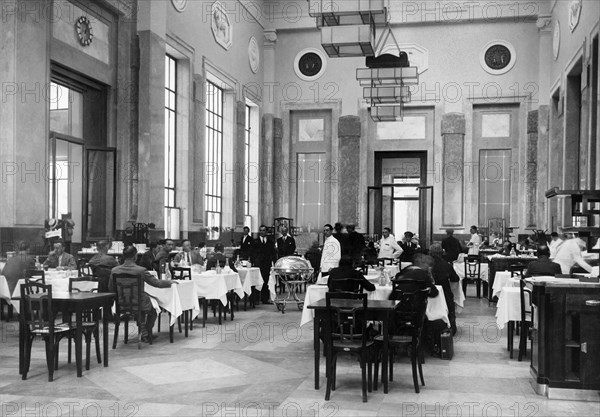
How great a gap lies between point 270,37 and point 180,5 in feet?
25.2

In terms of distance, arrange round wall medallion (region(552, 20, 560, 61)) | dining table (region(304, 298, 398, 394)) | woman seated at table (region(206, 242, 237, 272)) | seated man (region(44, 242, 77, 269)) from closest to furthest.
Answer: dining table (region(304, 298, 398, 394)), seated man (region(44, 242, 77, 269)), woman seated at table (region(206, 242, 237, 272)), round wall medallion (region(552, 20, 560, 61))

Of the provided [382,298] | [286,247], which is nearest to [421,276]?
[382,298]

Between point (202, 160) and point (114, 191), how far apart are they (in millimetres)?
4066

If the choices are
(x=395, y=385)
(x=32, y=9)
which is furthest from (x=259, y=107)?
(x=395, y=385)

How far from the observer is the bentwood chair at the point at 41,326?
22.3 feet

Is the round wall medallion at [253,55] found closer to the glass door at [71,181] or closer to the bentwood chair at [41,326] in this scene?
the glass door at [71,181]

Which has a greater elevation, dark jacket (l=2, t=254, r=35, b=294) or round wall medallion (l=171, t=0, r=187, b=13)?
round wall medallion (l=171, t=0, r=187, b=13)

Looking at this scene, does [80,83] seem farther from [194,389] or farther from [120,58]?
[194,389]

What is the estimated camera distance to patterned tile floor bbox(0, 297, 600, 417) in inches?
235

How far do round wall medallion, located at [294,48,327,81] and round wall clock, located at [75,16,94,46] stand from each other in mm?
11464

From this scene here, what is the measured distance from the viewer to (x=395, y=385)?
6934 millimetres

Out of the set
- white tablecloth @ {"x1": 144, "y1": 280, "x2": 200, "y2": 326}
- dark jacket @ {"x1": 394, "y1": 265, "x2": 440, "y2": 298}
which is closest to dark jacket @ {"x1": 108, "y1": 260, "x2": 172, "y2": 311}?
white tablecloth @ {"x1": 144, "y1": 280, "x2": 200, "y2": 326}

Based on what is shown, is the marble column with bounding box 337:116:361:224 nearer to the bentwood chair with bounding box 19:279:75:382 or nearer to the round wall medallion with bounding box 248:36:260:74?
the round wall medallion with bounding box 248:36:260:74

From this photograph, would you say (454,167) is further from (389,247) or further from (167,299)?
(167,299)
